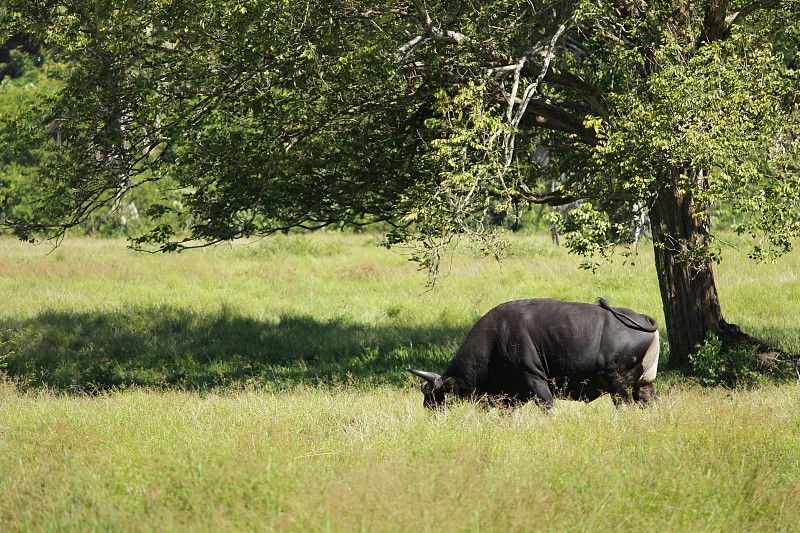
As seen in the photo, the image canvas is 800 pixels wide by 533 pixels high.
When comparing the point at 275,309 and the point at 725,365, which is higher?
Answer: the point at 725,365

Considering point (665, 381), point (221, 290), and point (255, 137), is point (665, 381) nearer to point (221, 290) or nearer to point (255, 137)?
point (255, 137)

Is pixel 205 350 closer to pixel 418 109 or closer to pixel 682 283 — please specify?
pixel 418 109

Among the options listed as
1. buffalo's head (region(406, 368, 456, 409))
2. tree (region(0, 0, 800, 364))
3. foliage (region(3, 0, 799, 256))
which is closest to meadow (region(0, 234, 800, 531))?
buffalo's head (region(406, 368, 456, 409))

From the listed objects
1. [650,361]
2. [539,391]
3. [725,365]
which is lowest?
[725,365]

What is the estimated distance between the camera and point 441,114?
42.3ft

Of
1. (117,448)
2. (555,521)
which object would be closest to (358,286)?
(117,448)

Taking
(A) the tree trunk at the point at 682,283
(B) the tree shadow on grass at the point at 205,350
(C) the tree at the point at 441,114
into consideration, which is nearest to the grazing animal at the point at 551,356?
(C) the tree at the point at 441,114

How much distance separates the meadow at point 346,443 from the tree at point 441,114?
2581 millimetres

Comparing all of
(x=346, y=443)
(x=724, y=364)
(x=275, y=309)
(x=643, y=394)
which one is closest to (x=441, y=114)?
(x=643, y=394)

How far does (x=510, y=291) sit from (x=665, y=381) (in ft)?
28.6

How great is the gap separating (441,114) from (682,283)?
4.93m

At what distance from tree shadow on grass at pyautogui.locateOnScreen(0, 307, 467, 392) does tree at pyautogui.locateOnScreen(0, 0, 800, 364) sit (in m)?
3.09

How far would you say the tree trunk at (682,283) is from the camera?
1341 centimetres

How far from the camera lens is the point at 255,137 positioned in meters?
13.7
